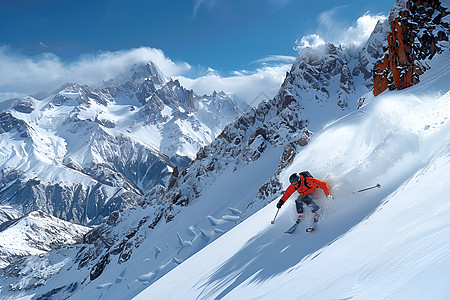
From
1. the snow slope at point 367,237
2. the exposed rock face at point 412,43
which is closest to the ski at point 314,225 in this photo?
the snow slope at point 367,237

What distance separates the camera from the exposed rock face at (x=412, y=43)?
23.6 metres

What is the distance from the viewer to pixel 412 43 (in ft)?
84.5

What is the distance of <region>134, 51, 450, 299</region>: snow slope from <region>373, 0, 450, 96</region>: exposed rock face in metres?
11.6

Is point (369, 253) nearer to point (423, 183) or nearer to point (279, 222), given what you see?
point (423, 183)

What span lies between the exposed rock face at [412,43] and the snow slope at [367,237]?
38.1 feet

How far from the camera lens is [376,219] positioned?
19.9 feet

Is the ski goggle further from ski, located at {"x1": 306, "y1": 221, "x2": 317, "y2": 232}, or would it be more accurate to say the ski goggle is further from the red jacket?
ski, located at {"x1": 306, "y1": 221, "x2": 317, "y2": 232}

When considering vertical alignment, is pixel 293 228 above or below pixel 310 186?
below

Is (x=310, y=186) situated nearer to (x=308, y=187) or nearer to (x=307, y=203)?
(x=308, y=187)

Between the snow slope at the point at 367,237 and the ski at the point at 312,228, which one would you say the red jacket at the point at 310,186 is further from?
the ski at the point at 312,228

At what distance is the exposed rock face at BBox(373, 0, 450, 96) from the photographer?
A: 2359 cm

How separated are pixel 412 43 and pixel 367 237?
27.0 metres

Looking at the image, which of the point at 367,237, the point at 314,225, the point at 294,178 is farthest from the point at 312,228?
the point at 367,237

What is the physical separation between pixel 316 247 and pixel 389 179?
11.2 ft
